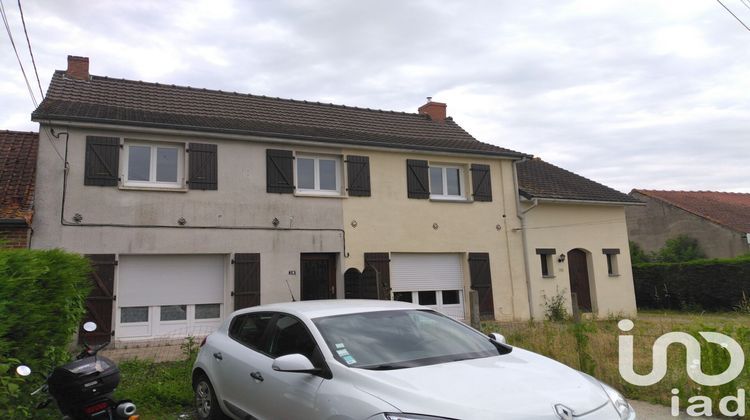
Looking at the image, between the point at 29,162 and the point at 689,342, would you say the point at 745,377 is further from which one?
the point at 29,162

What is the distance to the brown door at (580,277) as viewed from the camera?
16.7 meters

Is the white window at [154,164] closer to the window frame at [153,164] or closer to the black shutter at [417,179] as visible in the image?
the window frame at [153,164]

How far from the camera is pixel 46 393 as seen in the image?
4.52 metres

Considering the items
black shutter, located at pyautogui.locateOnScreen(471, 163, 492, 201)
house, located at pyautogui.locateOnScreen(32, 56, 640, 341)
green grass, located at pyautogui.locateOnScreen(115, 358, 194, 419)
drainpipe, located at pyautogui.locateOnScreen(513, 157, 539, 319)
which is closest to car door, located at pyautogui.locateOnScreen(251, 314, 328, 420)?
green grass, located at pyautogui.locateOnScreen(115, 358, 194, 419)

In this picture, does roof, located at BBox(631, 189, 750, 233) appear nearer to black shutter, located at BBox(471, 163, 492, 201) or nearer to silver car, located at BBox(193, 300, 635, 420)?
black shutter, located at BBox(471, 163, 492, 201)

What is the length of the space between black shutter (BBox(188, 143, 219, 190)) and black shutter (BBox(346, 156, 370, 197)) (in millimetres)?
3406

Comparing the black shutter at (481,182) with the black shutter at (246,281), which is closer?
the black shutter at (246,281)

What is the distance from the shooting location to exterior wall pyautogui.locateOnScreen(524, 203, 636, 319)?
15.8 metres

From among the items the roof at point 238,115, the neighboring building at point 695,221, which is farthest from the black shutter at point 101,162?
the neighboring building at point 695,221

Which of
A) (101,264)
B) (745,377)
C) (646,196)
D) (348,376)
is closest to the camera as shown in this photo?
(348,376)

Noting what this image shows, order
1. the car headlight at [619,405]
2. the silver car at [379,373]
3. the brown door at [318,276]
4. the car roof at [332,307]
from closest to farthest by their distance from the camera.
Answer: the silver car at [379,373] < the car headlight at [619,405] < the car roof at [332,307] < the brown door at [318,276]

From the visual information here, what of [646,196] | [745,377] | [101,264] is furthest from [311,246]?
[646,196]

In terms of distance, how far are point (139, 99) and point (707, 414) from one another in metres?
13.9

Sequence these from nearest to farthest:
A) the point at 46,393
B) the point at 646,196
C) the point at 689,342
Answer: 1. the point at 46,393
2. the point at 689,342
3. the point at 646,196
